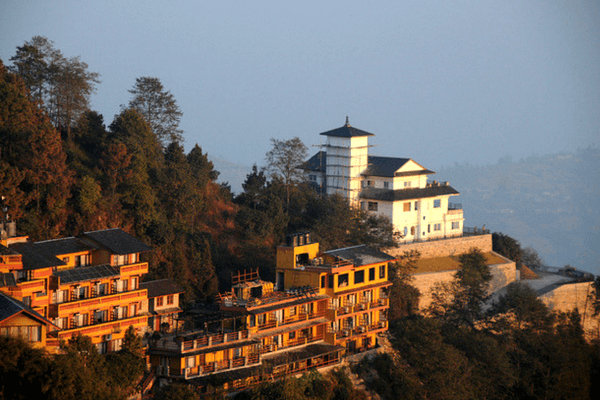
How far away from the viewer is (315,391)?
1475 inches

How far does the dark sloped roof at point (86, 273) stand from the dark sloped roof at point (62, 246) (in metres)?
0.96

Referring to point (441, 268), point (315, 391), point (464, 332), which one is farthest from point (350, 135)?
point (315, 391)

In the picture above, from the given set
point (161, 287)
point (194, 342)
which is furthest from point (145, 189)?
point (194, 342)

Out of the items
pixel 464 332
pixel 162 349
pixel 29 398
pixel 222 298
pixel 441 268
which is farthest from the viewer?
pixel 441 268

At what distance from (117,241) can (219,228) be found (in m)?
14.4

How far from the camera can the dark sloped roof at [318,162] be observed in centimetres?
6253

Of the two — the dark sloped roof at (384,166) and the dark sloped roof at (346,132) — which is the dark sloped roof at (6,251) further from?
the dark sloped roof at (384,166)

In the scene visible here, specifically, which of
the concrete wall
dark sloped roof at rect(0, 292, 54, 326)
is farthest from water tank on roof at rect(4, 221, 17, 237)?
the concrete wall

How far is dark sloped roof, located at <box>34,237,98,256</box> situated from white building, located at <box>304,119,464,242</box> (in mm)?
25280

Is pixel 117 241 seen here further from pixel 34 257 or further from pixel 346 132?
pixel 346 132

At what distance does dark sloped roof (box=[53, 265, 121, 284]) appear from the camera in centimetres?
3444

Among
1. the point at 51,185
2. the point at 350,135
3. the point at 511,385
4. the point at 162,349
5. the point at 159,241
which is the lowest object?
the point at 511,385

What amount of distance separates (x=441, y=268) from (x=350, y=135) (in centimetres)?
1086

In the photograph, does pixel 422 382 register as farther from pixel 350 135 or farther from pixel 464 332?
pixel 350 135
